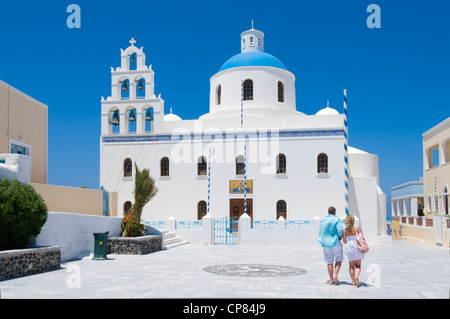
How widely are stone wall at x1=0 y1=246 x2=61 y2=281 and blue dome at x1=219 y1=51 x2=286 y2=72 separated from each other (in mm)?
18677

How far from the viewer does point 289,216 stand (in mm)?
22344

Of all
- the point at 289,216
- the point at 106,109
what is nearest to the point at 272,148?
the point at 289,216

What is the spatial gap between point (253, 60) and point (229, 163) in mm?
7119

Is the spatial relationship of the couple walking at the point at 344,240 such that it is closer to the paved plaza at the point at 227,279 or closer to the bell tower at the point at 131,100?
the paved plaza at the point at 227,279

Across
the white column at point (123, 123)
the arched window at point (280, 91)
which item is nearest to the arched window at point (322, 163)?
the arched window at point (280, 91)

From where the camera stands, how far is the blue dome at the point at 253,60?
26516 mm

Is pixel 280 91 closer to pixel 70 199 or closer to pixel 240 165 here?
pixel 240 165

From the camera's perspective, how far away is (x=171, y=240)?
17812 mm

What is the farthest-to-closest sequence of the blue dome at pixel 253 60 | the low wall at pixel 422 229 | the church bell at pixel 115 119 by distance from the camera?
the blue dome at pixel 253 60
the church bell at pixel 115 119
the low wall at pixel 422 229

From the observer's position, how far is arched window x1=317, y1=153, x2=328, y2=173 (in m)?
22.6

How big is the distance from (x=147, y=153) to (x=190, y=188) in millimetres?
2975

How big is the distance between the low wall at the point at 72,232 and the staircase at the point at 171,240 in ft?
10.4

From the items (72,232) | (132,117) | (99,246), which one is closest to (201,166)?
(132,117)
